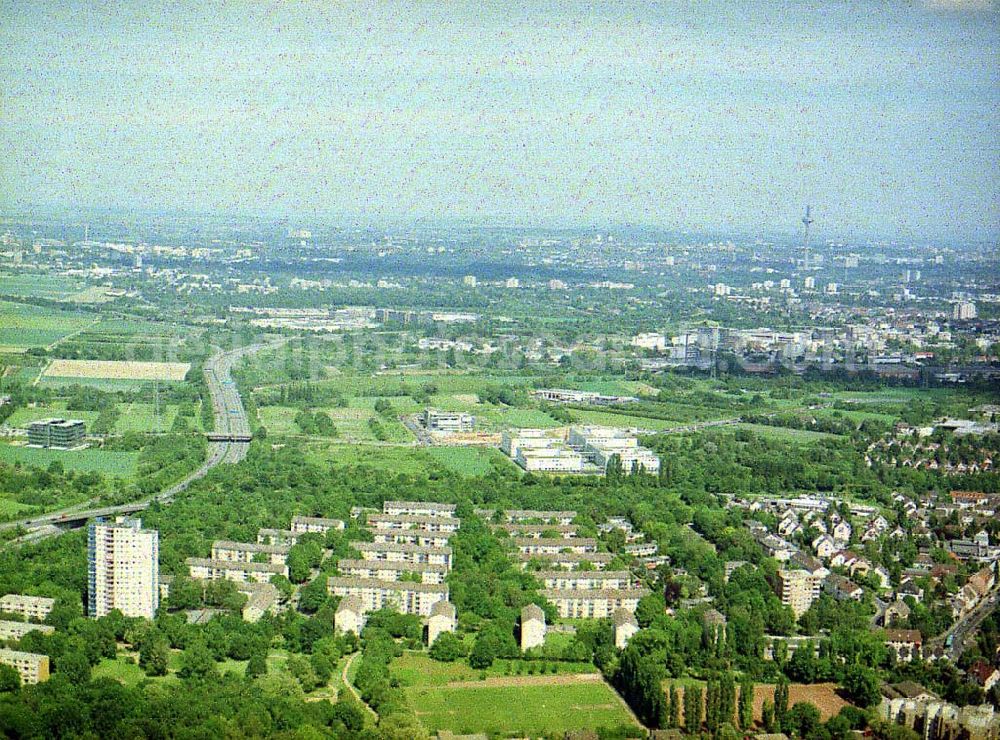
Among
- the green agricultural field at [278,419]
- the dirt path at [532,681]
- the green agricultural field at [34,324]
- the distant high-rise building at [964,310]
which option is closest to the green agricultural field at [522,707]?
the dirt path at [532,681]

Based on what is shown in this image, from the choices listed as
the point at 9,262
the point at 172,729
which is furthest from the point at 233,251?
the point at 172,729

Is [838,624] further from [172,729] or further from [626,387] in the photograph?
[626,387]

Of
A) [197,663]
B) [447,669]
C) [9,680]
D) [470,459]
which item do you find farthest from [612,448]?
[9,680]

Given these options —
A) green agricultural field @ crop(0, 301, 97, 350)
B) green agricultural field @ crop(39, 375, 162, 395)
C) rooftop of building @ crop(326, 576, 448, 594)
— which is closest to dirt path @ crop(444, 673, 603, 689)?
rooftop of building @ crop(326, 576, 448, 594)

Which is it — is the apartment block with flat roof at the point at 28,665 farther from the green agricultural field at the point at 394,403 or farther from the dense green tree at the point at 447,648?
the green agricultural field at the point at 394,403

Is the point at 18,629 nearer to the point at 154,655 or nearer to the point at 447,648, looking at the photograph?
the point at 154,655

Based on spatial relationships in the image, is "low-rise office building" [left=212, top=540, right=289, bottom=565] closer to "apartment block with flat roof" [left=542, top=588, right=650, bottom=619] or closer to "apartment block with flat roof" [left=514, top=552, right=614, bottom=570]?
"apartment block with flat roof" [left=514, top=552, right=614, bottom=570]

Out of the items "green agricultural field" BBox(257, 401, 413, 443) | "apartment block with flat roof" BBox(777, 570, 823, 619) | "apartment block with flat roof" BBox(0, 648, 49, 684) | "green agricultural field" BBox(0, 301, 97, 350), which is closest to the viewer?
"apartment block with flat roof" BBox(0, 648, 49, 684)
